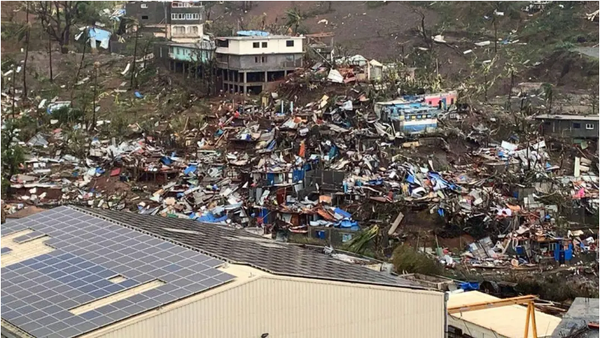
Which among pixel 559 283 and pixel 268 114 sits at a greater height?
pixel 268 114

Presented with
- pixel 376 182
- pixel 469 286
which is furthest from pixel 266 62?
pixel 469 286

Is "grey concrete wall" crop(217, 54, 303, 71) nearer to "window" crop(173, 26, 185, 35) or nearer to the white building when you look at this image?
"window" crop(173, 26, 185, 35)

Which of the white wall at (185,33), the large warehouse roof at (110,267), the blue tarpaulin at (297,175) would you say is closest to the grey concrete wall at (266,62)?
the white wall at (185,33)

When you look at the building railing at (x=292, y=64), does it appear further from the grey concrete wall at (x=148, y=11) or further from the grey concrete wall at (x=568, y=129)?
the grey concrete wall at (x=148, y=11)

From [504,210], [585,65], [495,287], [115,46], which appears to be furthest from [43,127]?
[585,65]

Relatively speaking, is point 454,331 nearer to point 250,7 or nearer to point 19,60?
point 19,60

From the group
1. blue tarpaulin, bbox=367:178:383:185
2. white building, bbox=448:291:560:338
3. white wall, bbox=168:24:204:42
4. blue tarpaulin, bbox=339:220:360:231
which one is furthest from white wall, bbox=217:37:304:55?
white building, bbox=448:291:560:338
